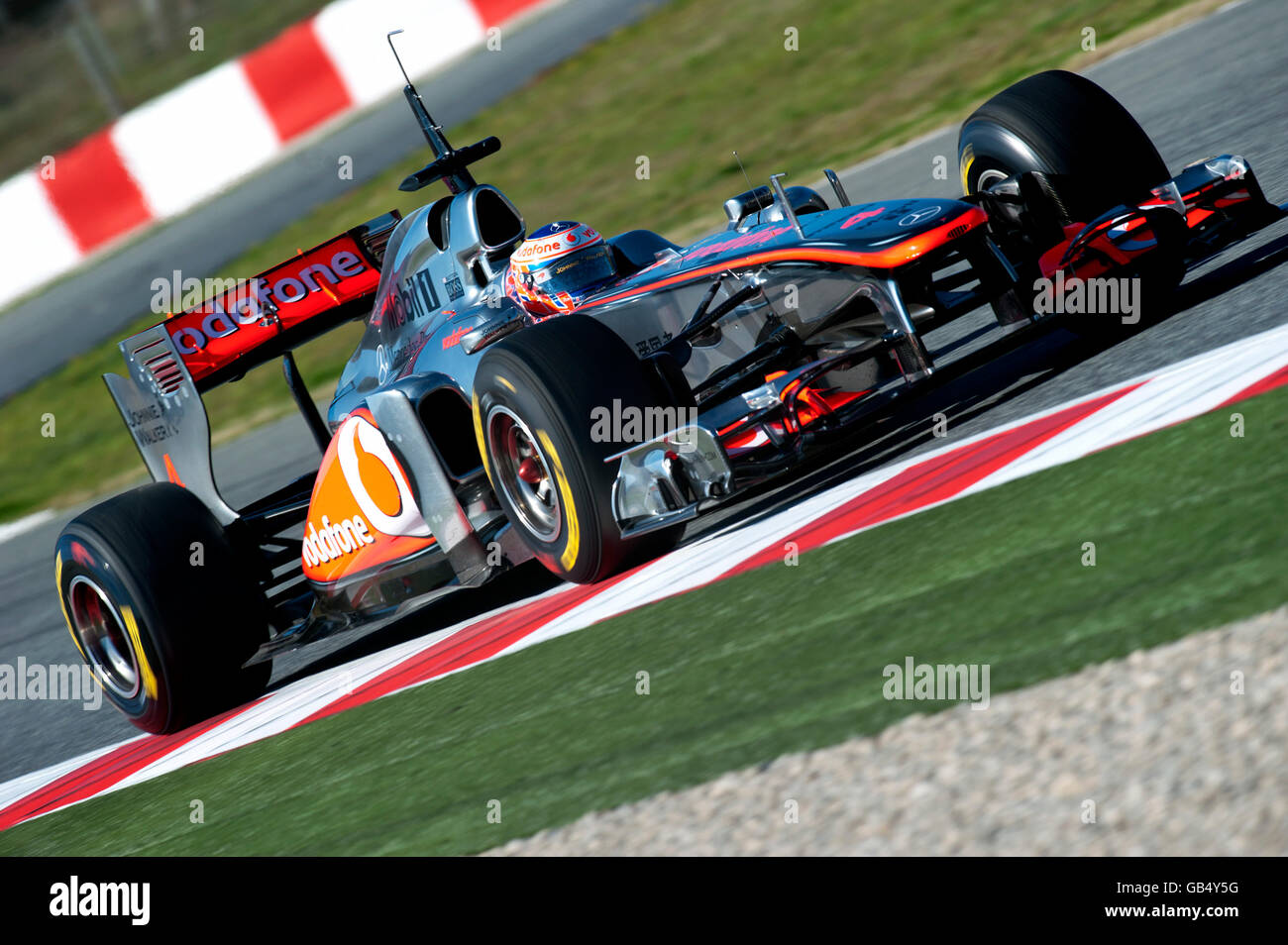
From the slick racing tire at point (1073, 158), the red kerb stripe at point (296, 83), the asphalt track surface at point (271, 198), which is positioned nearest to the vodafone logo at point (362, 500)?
the slick racing tire at point (1073, 158)

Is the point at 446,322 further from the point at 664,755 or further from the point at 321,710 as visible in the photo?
the point at 664,755

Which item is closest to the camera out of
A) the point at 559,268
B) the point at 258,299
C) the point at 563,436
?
the point at 563,436

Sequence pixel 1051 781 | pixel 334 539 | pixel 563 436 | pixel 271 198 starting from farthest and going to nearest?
pixel 271 198
pixel 334 539
pixel 563 436
pixel 1051 781

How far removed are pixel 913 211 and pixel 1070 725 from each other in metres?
2.38

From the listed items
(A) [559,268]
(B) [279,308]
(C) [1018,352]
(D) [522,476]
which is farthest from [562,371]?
(B) [279,308]

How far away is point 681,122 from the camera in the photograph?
1625cm

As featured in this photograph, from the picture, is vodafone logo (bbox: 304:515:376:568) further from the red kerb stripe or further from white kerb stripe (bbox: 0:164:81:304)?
white kerb stripe (bbox: 0:164:81:304)

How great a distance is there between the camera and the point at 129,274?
19500 millimetres

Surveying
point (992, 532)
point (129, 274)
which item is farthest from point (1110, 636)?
point (129, 274)

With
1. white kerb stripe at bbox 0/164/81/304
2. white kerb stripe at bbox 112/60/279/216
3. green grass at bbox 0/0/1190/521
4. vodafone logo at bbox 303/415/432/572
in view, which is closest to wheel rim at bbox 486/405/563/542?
vodafone logo at bbox 303/415/432/572

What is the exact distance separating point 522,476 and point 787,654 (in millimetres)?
1617

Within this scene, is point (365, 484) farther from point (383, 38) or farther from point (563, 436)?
point (383, 38)

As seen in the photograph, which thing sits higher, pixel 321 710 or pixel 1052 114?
pixel 1052 114
